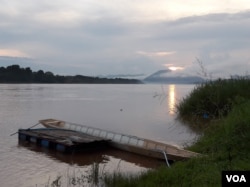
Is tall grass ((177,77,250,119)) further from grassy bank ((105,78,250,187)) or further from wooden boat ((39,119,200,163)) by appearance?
grassy bank ((105,78,250,187))

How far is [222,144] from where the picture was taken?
334 inches

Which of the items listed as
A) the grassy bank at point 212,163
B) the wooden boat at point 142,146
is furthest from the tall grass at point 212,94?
the grassy bank at point 212,163

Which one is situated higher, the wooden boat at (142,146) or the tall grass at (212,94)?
the tall grass at (212,94)

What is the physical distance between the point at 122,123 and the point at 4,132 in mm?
7798

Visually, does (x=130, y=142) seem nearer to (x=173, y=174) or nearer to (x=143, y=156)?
(x=143, y=156)

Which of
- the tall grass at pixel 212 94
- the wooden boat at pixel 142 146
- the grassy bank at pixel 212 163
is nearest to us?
the grassy bank at pixel 212 163

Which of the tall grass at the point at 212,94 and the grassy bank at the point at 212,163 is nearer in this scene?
the grassy bank at the point at 212,163

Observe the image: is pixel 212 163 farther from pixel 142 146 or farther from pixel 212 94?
pixel 212 94

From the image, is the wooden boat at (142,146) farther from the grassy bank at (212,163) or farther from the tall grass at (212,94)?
the tall grass at (212,94)

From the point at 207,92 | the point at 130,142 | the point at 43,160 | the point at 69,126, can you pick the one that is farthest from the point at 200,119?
the point at 43,160

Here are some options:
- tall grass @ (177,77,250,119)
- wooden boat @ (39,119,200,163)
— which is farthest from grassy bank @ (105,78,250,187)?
tall grass @ (177,77,250,119)

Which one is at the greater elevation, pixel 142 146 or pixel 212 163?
pixel 212 163

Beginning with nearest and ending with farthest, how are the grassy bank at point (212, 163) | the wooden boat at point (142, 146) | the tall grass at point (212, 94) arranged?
the grassy bank at point (212, 163)
the wooden boat at point (142, 146)
the tall grass at point (212, 94)

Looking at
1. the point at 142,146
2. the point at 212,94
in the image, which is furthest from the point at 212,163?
the point at 212,94
